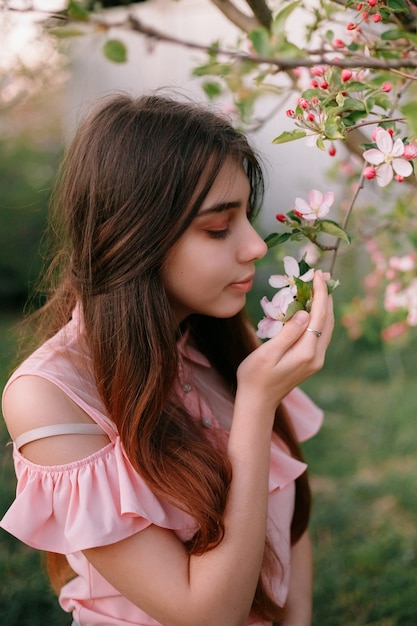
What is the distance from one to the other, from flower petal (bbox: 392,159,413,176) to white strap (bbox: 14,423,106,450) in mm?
647

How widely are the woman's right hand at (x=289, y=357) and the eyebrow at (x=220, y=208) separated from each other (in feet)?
0.63

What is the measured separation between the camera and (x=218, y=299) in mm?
1349

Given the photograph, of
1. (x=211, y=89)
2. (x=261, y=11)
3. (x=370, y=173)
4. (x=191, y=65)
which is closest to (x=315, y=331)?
(x=370, y=173)

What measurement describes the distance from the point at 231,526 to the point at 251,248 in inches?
18.8

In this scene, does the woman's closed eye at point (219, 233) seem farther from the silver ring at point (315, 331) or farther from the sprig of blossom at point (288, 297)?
the silver ring at point (315, 331)

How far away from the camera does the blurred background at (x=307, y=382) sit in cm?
231

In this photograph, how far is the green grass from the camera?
2258 millimetres

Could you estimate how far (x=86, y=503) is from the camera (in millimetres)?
1197

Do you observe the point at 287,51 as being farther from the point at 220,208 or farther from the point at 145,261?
the point at 145,261

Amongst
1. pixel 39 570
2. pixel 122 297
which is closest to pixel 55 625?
pixel 39 570

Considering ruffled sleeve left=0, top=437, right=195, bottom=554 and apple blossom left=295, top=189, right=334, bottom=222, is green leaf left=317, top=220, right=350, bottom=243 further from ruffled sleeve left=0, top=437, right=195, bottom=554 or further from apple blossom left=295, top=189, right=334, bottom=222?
ruffled sleeve left=0, top=437, right=195, bottom=554

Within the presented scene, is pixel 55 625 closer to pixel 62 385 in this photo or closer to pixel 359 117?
pixel 62 385

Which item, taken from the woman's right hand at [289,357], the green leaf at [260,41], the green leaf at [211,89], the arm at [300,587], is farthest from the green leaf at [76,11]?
the arm at [300,587]

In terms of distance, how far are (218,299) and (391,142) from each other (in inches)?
16.2
